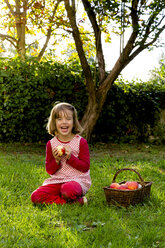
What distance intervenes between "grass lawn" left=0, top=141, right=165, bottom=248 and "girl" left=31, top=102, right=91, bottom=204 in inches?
6.3

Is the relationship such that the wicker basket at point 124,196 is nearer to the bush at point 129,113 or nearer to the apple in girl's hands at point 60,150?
the apple in girl's hands at point 60,150

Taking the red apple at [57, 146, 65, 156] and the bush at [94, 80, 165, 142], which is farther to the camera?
the bush at [94, 80, 165, 142]

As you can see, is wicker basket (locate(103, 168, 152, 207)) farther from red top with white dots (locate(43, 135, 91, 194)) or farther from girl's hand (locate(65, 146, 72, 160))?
girl's hand (locate(65, 146, 72, 160))

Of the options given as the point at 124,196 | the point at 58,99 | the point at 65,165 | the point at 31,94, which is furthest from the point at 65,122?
the point at 58,99

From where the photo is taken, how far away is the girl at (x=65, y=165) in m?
3.38

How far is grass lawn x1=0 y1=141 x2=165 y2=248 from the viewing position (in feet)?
7.74

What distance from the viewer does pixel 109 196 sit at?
331cm

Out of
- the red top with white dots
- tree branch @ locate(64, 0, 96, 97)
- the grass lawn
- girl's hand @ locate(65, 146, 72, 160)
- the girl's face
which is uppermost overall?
tree branch @ locate(64, 0, 96, 97)

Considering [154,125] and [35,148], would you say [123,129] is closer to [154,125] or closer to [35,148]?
[154,125]

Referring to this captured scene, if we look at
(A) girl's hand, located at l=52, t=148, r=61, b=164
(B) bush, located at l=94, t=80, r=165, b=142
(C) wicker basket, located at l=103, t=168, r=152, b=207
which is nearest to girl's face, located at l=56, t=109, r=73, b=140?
(A) girl's hand, located at l=52, t=148, r=61, b=164

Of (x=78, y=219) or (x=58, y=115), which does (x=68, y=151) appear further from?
(x=78, y=219)

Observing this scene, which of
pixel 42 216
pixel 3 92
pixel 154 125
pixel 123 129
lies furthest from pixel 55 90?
pixel 42 216

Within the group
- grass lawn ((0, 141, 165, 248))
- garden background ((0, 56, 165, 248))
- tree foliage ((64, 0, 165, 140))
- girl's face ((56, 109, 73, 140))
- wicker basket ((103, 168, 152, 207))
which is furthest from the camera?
tree foliage ((64, 0, 165, 140))

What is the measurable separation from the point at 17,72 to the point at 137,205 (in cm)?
500
